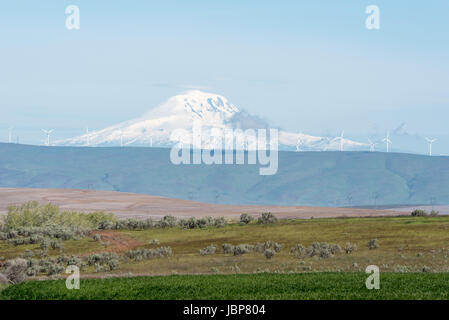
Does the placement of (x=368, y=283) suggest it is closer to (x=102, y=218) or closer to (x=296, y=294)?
(x=296, y=294)

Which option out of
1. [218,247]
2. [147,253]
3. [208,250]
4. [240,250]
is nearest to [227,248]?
[208,250]

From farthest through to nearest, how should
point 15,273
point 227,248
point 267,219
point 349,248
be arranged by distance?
point 267,219 < point 227,248 < point 349,248 < point 15,273

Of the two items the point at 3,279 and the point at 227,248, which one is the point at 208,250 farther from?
the point at 3,279

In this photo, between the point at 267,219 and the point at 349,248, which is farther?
the point at 267,219

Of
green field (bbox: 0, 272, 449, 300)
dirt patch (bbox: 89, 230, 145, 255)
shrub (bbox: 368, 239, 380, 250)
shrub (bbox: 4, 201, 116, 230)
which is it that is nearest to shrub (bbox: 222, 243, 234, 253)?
dirt patch (bbox: 89, 230, 145, 255)

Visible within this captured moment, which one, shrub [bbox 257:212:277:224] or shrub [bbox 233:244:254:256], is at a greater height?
shrub [bbox 257:212:277:224]

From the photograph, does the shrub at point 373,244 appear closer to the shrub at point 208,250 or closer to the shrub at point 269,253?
the shrub at point 269,253

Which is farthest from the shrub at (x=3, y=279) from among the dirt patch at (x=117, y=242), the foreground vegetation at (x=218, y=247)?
the dirt patch at (x=117, y=242)

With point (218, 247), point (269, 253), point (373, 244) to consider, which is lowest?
point (218, 247)

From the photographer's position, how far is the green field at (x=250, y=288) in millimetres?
29531

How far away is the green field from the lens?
1163 inches

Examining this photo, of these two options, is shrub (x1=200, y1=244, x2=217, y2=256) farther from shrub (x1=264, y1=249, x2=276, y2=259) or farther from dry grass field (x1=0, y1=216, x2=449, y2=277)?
shrub (x1=264, y1=249, x2=276, y2=259)

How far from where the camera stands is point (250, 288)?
32.2 metres
